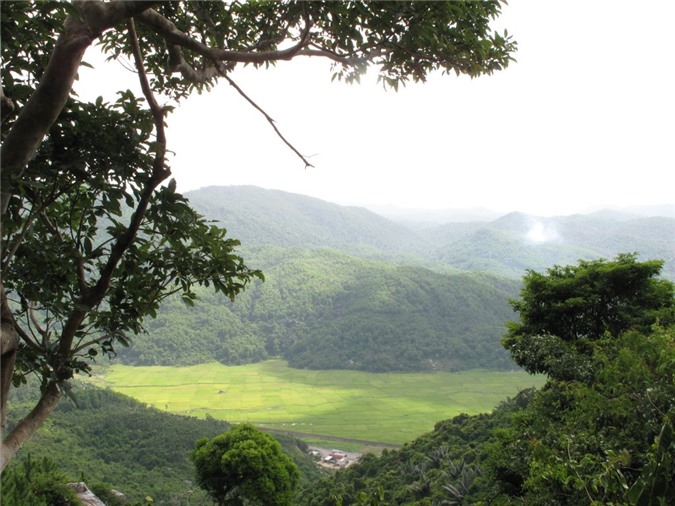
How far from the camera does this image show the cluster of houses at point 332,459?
37.0m

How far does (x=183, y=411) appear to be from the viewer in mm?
52156

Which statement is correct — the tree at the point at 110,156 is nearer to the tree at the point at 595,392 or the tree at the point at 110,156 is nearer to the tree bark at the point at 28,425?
the tree bark at the point at 28,425

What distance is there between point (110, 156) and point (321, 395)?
65.3 metres

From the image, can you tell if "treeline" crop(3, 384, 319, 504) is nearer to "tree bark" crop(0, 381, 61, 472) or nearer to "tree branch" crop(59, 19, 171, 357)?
"tree bark" crop(0, 381, 61, 472)

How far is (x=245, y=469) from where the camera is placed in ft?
48.4

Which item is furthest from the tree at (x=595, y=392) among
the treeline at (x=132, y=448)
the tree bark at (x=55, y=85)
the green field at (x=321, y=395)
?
the green field at (x=321, y=395)

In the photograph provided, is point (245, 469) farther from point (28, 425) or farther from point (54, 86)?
point (54, 86)

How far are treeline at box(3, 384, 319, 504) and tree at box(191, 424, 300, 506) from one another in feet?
25.3

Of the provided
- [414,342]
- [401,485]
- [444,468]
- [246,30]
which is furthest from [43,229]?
[414,342]

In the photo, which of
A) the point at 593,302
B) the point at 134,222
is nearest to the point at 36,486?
the point at 134,222

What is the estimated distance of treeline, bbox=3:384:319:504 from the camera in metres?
25.6

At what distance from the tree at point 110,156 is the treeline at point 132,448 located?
2153 centimetres

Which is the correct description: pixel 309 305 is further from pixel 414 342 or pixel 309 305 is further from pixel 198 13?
pixel 198 13

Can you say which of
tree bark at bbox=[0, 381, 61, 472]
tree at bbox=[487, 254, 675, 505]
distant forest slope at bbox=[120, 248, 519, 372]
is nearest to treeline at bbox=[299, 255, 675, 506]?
tree at bbox=[487, 254, 675, 505]
